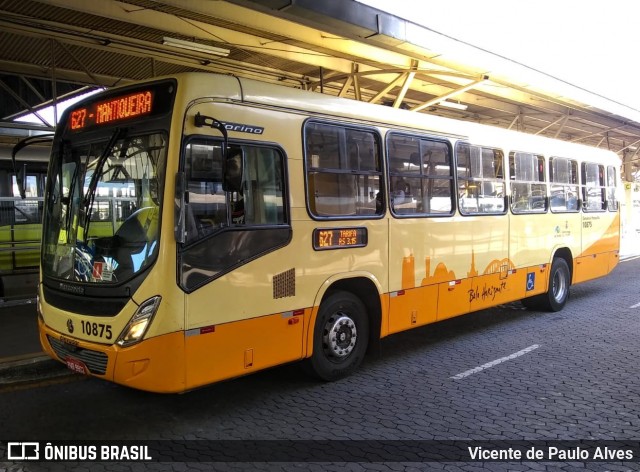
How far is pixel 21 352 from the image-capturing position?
235 inches

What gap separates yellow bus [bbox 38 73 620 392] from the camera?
403 centimetres

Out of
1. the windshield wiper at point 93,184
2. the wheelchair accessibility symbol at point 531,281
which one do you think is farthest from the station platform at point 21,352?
the wheelchair accessibility symbol at point 531,281

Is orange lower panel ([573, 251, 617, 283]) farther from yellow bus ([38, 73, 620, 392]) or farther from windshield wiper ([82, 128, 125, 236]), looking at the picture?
windshield wiper ([82, 128, 125, 236])

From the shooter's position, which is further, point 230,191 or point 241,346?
point 241,346

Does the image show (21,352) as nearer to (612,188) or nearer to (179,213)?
(179,213)

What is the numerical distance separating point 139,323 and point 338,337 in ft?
7.31

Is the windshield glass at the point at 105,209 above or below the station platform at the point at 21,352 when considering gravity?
above

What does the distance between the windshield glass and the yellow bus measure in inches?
0.6

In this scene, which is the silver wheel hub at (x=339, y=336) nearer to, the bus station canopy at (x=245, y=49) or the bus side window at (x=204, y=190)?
the bus side window at (x=204, y=190)

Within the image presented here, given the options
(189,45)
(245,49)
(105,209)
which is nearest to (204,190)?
(105,209)

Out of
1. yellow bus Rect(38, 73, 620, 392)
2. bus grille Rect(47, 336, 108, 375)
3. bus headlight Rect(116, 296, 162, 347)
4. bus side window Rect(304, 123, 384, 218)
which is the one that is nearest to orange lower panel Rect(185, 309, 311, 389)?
yellow bus Rect(38, 73, 620, 392)

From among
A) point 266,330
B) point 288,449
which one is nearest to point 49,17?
point 266,330

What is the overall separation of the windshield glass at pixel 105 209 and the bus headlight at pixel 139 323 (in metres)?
0.29

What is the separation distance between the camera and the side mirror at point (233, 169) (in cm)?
405
